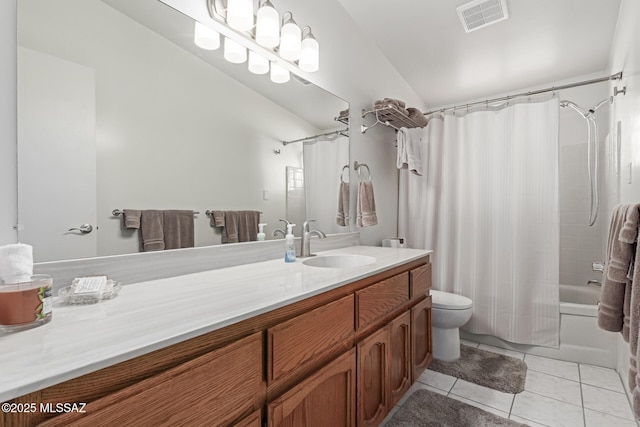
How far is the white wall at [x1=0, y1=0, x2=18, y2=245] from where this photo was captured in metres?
0.81

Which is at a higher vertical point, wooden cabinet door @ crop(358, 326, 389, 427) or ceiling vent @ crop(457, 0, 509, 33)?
ceiling vent @ crop(457, 0, 509, 33)

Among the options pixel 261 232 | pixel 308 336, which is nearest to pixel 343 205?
pixel 261 232

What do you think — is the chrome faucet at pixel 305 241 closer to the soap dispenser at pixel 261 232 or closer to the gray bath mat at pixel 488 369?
the soap dispenser at pixel 261 232

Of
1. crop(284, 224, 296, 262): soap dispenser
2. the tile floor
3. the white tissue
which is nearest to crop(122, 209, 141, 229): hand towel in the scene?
the white tissue

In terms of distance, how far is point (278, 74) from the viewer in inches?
64.3

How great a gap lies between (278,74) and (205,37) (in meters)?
0.45

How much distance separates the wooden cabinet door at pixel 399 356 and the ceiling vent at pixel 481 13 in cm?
193

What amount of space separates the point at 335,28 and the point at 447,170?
1.46 meters

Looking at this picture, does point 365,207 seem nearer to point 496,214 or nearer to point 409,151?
point 409,151

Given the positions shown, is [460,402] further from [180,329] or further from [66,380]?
[66,380]

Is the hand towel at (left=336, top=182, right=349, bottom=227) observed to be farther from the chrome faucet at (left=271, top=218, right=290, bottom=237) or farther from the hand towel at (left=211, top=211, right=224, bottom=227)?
the hand towel at (left=211, top=211, right=224, bottom=227)

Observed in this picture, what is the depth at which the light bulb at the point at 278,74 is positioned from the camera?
1.60 m

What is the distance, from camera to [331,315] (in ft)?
3.47

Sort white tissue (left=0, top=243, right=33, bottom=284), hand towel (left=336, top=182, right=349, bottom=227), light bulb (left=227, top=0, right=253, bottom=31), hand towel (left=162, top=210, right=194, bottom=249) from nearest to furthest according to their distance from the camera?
1. white tissue (left=0, top=243, right=33, bottom=284)
2. hand towel (left=162, top=210, right=194, bottom=249)
3. light bulb (left=227, top=0, right=253, bottom=31)
4. hand towel (left=336, top=182, right=349, bottom=227)
